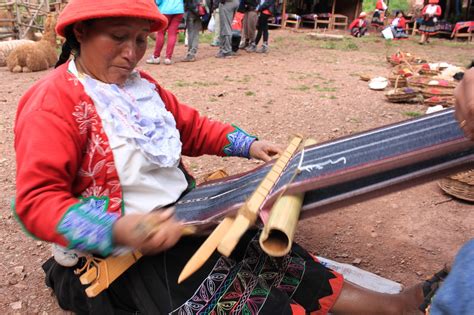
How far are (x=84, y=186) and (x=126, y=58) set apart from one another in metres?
0.55

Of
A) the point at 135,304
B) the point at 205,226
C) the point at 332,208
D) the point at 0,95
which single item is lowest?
the point at 0,95

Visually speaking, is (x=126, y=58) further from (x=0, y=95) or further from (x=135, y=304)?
(x=0, y=95)

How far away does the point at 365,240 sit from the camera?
297 centimetres

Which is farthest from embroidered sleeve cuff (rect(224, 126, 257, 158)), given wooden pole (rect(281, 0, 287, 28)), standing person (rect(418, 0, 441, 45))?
wooden pole (rect(281, 0, 287, 28))

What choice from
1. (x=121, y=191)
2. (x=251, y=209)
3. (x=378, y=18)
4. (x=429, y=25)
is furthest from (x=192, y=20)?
(x=378, y=18)

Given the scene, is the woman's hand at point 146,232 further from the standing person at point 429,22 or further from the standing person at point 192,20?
the standing person at point 429,22

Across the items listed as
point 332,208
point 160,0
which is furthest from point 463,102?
point 160,0

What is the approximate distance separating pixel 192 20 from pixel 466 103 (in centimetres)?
821

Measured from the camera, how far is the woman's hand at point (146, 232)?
1431 millimetres

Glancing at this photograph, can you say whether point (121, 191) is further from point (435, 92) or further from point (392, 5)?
point (392, 5)

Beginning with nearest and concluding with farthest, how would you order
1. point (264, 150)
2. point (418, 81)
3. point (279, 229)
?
point (279, 229), point (264, 150), point (418, 81)

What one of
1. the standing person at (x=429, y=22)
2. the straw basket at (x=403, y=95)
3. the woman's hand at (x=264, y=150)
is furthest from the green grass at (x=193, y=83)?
the standing person at (x=429, y=22)

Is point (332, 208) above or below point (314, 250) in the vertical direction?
above

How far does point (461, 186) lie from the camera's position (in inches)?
132
